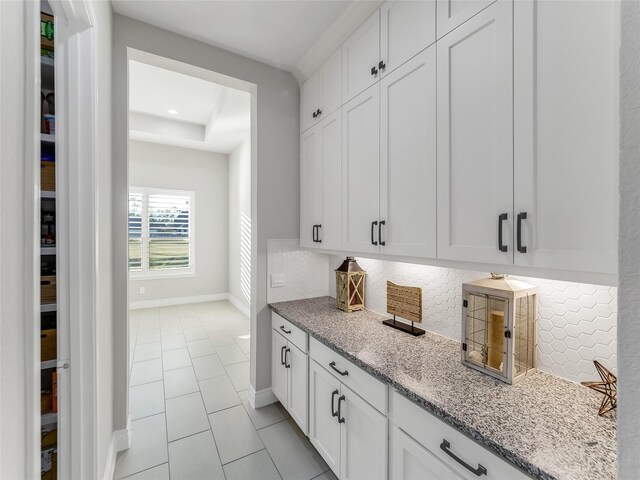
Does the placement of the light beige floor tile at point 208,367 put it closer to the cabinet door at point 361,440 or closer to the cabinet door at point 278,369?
the cabinet door at point 278,369

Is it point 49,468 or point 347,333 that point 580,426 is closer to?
point 347,333

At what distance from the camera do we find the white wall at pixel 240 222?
4922 millimetres

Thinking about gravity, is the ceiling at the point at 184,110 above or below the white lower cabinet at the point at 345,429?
above

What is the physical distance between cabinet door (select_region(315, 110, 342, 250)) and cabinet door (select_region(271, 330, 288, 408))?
2.67 feet

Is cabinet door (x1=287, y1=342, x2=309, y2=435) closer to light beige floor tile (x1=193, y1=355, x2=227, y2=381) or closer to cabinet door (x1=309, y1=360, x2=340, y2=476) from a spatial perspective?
cabinet door (x1=309, y1=360, x2=340, y2=476)

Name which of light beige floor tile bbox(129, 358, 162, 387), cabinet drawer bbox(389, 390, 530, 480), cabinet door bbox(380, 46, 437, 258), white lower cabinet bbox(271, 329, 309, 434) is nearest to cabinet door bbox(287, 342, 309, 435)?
white lower cabinet bbox(271, 329, 309, 434)

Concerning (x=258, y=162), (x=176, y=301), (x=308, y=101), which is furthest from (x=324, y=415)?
(x=176, y=301)

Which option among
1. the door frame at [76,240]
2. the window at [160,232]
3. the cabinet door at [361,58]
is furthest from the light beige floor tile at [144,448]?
the window at [160,232]

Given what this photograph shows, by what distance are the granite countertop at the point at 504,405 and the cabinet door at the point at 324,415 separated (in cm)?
25

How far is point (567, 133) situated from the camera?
0.94 m

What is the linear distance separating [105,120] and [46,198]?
55cm

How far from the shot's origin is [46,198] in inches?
54.7

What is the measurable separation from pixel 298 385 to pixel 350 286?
0.77 m

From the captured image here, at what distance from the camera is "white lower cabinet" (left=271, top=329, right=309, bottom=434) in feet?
6.35
